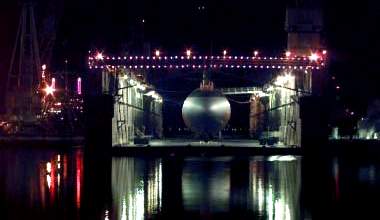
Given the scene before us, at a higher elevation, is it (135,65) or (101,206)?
(135,65)

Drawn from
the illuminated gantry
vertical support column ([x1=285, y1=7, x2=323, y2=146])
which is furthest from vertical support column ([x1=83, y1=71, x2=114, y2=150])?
vertical support column ([x1=285, y1=7, x2=323, y2=146])

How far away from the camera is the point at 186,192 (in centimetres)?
2819

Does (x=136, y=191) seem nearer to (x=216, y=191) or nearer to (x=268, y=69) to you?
(x=216, y=191)

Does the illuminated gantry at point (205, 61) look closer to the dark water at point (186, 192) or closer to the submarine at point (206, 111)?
the submarine at point (206, 111)

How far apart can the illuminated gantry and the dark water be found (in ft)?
67.1

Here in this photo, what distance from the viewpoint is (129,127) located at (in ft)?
253

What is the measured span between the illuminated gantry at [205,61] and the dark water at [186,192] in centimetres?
2046

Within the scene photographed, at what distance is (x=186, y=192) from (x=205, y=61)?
37718 millimetres

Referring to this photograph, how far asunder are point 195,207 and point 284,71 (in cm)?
5169

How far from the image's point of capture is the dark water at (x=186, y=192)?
2188 cm

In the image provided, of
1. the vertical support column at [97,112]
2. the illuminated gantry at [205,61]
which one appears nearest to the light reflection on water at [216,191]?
the vertical support column at [97,112]

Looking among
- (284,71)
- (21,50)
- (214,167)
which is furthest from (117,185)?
(21,50)

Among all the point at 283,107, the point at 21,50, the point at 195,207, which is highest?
the point at 21,50

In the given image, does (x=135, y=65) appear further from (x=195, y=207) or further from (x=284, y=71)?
(x=195, y=207)
